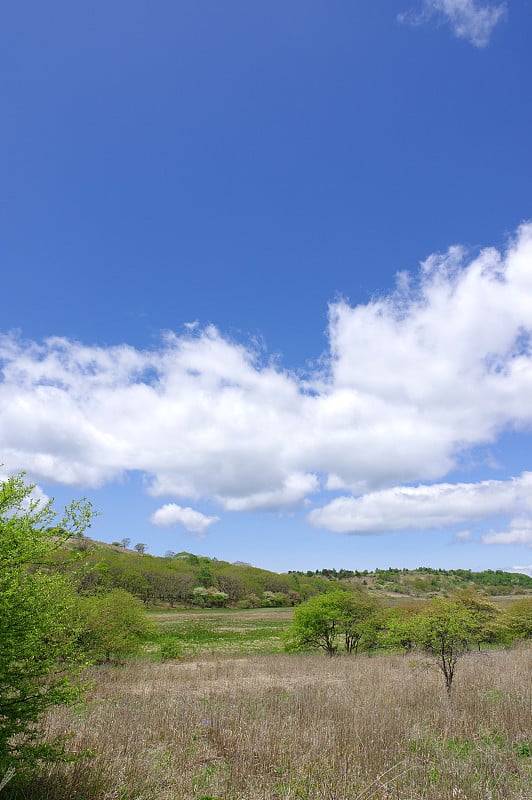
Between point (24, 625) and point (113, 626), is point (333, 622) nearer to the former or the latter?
point (113, 626)

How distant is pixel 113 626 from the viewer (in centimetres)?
2142

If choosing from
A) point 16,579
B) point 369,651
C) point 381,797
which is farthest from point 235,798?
point 369,651

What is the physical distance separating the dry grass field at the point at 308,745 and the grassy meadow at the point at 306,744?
3 centimetres

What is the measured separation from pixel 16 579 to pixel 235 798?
14.2 feet

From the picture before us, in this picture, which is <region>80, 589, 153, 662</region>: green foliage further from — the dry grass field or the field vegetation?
the dry grass field

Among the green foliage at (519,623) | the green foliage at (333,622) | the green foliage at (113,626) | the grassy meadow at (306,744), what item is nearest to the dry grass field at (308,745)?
the grassy meadow at (306,744)

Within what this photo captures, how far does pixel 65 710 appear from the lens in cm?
1141

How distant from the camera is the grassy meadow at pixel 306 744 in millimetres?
6426

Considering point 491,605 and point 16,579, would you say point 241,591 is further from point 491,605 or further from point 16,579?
point 16,579

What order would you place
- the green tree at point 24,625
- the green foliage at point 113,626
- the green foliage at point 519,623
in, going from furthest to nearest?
the green foliage at point 519,623 < the green foliage at point 113,626 < the green tree at point 24,625

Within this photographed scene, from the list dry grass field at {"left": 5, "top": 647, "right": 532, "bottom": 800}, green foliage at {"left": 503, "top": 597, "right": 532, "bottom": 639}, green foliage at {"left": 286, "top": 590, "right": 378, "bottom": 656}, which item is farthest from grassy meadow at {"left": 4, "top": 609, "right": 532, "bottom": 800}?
green foliage at {"left": 503, "top": 597, "right": 532, "bottom": 639}

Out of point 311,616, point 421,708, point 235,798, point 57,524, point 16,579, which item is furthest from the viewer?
point 311,616

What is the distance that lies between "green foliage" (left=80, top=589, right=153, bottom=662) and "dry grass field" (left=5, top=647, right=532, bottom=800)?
245 inches

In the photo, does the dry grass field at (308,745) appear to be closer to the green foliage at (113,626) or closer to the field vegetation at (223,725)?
the field vegetation at (223,725)
